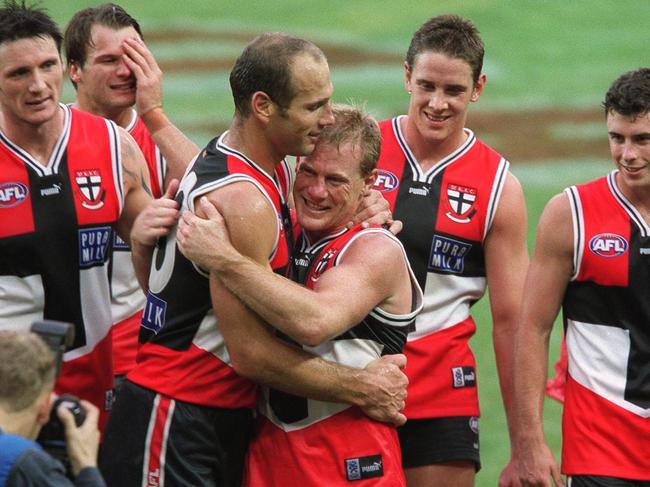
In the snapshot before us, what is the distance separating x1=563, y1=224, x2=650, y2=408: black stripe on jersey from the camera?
5234mm

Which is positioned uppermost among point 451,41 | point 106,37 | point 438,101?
point 106,37

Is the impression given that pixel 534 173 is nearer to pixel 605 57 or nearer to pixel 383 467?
pixel 605 57

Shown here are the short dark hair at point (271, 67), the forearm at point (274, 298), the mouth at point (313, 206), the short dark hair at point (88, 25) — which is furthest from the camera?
the short dark hair at point (88, 25)

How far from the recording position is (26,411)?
3.87m

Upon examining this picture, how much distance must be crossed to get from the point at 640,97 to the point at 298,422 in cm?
186

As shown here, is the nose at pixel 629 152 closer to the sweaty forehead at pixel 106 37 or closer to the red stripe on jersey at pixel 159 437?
→ the red stripe on jersey at pixel 159 437

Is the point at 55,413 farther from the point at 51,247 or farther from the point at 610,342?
the point at 610,342

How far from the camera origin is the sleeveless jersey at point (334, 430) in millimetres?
4688

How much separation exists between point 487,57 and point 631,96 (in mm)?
12047

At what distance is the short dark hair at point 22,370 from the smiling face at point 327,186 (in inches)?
48.6

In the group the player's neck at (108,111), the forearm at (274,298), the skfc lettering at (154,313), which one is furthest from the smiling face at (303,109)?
the player's neck at (108,111)

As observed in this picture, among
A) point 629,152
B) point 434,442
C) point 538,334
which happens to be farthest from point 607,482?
point 629,152

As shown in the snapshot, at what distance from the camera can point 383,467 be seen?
15.4 ft

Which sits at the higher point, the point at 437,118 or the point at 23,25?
the point at 23,25
